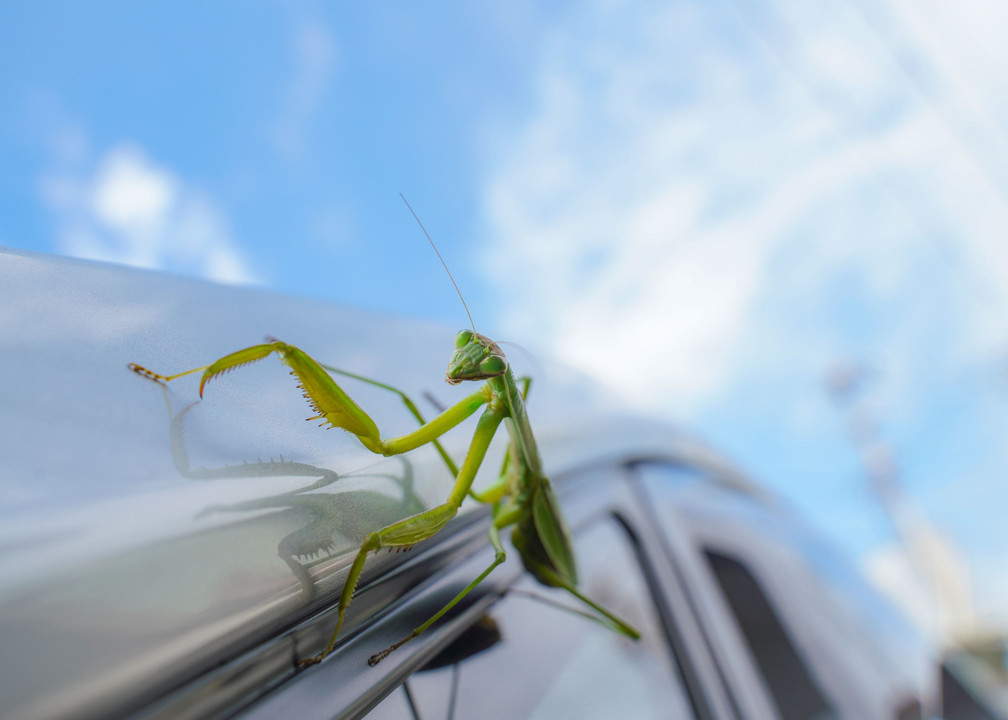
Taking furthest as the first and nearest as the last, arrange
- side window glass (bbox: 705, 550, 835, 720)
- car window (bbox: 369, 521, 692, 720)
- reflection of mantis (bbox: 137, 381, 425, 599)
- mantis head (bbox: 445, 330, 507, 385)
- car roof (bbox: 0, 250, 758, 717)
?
side window glass (bbox: 705, 550, 835, 720)
mantis head (bbox: 445, 330, 507, 385)
car window (bbox: 369, 521, 692, 720)
reflection of mantis (bbox: 137, 381, 425, 599)
car roof (bbox: 0, 250, 758, 717)

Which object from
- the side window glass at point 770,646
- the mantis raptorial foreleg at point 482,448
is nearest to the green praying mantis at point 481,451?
the mantis raptorial foreleg at point 482,448

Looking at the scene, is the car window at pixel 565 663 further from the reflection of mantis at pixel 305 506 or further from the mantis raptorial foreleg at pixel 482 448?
the reflection of mantis at pixel 305 506

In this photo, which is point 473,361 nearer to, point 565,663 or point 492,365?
point 492,365

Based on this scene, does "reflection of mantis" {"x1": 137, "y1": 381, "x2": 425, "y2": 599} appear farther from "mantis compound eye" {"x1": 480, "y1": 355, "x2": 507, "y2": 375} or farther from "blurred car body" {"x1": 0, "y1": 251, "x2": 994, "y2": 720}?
"mantis compound eye" {"x1": 480, "y1": 355, "x2": 507, "y2": 375}

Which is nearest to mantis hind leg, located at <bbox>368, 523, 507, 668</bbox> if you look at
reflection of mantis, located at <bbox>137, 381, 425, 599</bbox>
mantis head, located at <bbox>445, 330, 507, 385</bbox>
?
reflection of mantis, located at <bbox>137, 381, 425, 599</bbox>

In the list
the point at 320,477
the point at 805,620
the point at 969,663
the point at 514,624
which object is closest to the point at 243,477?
the point at 320,477

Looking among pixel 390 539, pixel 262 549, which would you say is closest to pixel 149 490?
pixel 262 549

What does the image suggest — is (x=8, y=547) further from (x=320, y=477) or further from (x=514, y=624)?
(x=514, y=624)
